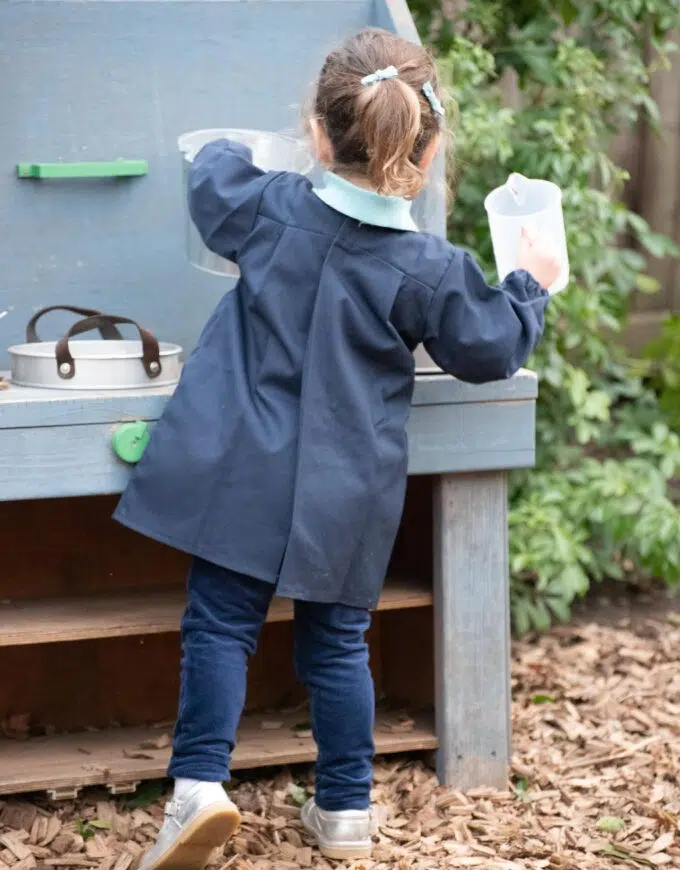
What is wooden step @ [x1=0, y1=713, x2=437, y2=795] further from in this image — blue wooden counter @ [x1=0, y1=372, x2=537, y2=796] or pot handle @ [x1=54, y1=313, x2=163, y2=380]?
pot handle @ [x1=54, y1=313, x2=163, y2=380]

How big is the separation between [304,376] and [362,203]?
0.97ft

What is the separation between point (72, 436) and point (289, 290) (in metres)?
0.46

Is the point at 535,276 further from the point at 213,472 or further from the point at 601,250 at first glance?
the point at 601,250

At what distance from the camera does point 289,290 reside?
2283mm

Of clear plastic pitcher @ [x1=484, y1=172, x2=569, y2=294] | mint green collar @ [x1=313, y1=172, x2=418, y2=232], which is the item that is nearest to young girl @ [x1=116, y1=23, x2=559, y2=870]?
mint green collar @ [x1=313, y1=172, x2=418, y2=232]

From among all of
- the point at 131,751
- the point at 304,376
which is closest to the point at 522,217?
the point at 304,376

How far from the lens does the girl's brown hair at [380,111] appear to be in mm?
2183

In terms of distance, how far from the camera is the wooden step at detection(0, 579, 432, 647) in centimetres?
253

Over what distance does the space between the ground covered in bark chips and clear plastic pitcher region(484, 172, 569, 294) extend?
1.00m

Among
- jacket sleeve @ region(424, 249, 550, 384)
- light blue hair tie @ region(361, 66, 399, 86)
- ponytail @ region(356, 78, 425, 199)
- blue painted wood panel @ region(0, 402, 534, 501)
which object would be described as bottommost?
blue painted wood panel @ region(0, 402, 534, 501)

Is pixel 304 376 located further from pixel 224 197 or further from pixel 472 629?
pixel 472 629

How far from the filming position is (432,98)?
2.25 m

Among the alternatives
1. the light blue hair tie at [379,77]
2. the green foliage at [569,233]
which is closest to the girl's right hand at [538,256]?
the light blue hair tie at [379,77]

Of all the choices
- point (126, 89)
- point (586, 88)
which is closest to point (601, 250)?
point (586, 88)
